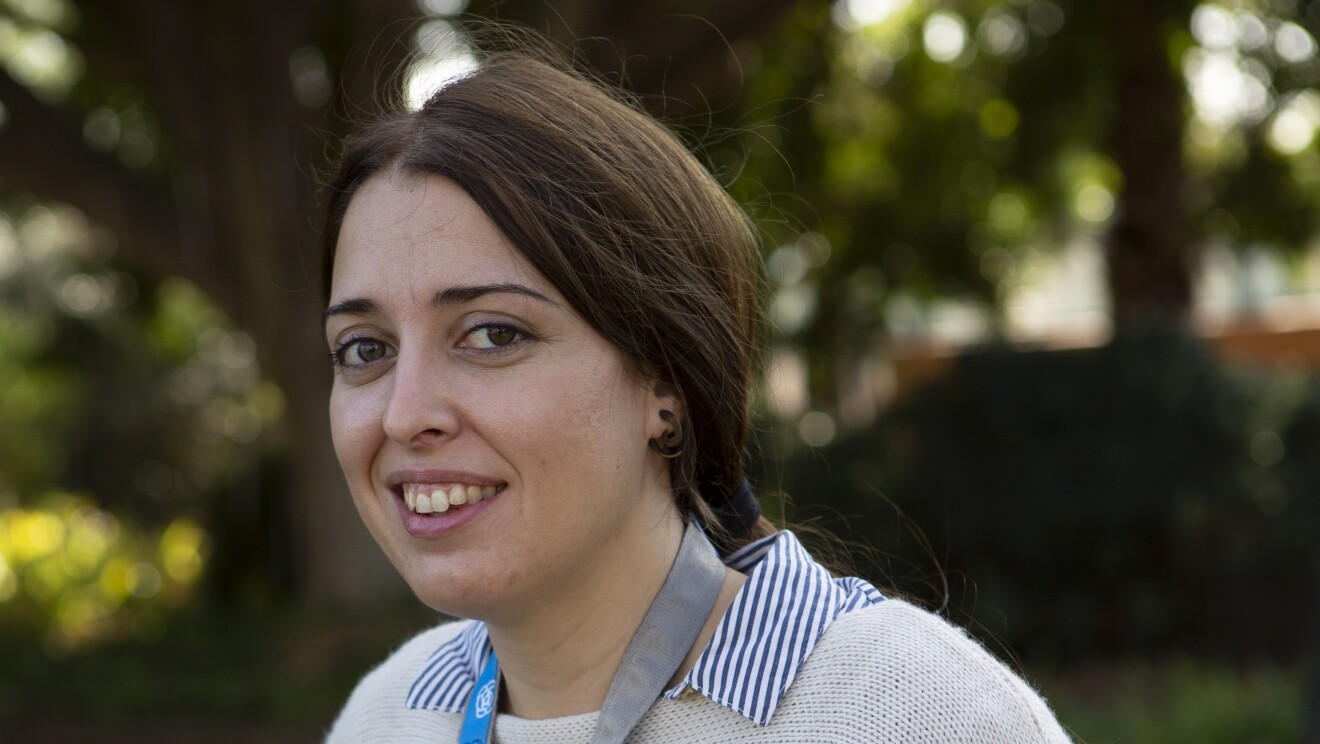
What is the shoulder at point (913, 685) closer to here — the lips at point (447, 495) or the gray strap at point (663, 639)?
the gray strap at point (663, 639)

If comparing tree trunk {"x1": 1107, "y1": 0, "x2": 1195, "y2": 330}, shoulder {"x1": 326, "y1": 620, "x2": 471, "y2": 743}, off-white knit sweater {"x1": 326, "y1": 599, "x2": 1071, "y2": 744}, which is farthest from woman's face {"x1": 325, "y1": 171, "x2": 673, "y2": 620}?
tree trunk {"x1": 1107, "y1": 0, "x2": 1195, "y2": 330}

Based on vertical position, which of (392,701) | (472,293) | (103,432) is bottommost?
(103,432)

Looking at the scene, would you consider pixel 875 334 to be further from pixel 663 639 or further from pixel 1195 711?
pixel 663 639

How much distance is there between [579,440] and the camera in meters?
1.69

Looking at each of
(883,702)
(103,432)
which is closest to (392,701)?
(883,702)

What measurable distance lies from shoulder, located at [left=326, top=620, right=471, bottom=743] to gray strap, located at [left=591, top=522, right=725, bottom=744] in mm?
437

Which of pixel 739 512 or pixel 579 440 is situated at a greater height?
pixel 579 440

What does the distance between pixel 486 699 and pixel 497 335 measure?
0.58 metres

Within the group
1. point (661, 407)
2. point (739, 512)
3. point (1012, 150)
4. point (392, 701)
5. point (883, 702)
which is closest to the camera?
point (883, 702)

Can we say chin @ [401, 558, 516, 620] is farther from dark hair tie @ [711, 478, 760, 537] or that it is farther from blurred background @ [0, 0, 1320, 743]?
blurred background @ [0, 0, 1320, 743]

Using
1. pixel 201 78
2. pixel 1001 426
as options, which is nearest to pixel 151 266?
pixel 201 78

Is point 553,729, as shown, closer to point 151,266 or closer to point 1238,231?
point 151,266

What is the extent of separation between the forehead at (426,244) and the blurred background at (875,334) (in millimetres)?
3887

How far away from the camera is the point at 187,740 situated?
26.0ft
